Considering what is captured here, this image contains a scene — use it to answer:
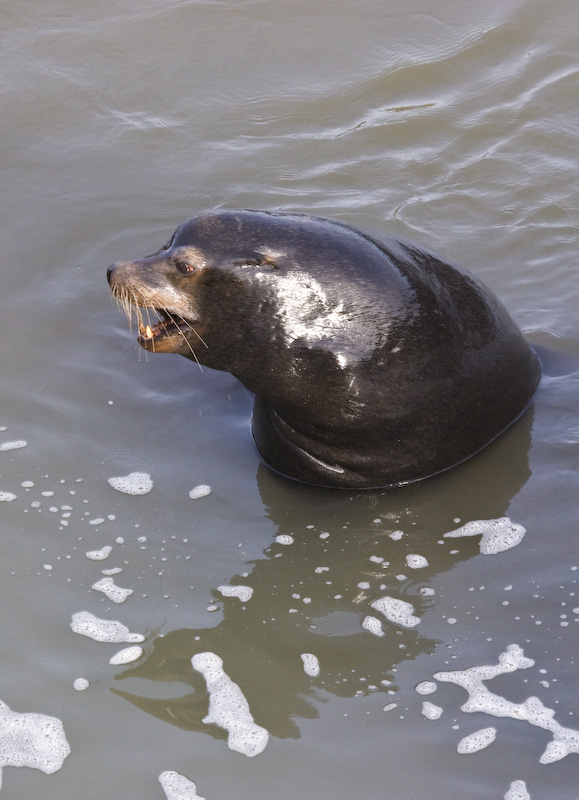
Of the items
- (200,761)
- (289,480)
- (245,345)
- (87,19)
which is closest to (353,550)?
(289,480)

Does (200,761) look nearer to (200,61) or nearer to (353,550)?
(353,550)

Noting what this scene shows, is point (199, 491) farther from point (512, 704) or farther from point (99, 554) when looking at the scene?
point (512, 704)

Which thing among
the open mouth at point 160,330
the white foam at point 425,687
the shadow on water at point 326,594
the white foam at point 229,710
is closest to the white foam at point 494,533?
the shadow on water at point 326,594

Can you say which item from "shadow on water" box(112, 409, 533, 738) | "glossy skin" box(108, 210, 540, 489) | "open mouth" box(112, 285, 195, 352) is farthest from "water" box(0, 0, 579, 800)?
"open mouth" box(112, 285, 195, 352)

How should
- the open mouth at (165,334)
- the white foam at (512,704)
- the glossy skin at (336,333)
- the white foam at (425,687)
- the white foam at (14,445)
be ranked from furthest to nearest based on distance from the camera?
the white foam at (14,445), the open mouth at (165,334), the glossy skin at (336,333), the white foam at (425,687), the white foam at (512,704)

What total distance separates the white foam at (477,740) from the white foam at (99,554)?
1.95 m

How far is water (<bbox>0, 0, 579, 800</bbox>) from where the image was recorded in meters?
3.98

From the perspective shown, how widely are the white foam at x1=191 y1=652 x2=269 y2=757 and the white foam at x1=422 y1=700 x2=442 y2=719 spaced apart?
24.3 inches

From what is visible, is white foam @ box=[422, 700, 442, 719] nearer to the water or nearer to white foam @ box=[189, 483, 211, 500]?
the water

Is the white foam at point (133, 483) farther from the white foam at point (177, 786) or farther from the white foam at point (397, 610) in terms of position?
the white foam at point (177, 786)

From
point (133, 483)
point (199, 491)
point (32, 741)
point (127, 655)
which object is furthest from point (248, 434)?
point (32, 741)

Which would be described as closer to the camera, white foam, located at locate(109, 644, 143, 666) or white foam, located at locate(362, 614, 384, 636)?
white foam, located at locate(109, 644, 143, 666)

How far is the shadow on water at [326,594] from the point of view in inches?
165

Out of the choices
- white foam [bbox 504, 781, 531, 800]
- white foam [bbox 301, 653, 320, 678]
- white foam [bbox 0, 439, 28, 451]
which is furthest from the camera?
white foam [bbox 0, 439, 28, 451]
